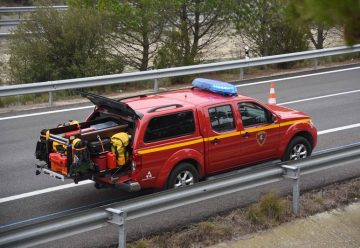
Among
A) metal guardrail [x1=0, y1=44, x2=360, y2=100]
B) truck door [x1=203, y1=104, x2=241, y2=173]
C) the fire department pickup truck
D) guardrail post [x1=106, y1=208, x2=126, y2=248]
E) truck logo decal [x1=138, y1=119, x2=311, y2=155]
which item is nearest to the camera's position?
guardrail post [x1=106, y1=208, x2=126, y2=248]

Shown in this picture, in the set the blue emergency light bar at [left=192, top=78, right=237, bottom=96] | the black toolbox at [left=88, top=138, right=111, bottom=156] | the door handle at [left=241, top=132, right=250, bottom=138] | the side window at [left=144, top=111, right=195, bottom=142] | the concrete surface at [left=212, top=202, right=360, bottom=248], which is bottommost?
the concrete surface at [left=212, top=202, right=360, bottom=248]

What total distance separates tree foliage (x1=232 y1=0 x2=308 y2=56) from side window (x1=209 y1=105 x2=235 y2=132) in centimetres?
1201

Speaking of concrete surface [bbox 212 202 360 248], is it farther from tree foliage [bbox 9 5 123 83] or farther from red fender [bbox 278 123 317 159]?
tree foliage [bbox 9 5 123 83]

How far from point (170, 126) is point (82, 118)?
6.41 m

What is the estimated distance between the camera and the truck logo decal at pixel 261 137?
10.5m

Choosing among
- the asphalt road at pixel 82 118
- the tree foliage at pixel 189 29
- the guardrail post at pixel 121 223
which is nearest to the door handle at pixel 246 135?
the asphalt road at pixel 82 118

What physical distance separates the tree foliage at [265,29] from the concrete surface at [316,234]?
1349 centimetres

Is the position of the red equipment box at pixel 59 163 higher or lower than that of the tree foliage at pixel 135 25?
lower

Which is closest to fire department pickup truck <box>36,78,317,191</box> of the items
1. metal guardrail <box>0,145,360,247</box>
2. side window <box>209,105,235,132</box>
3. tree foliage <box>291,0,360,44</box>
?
side window <box>209,105,235,132</box>

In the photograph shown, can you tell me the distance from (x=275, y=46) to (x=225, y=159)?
14345 millimetres

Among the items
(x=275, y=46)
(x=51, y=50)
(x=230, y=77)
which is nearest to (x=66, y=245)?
(x=51, y=50)

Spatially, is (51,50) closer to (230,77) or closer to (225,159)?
(230,77)

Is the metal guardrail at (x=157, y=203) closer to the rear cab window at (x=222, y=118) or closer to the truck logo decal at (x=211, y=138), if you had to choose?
the truck logo decal at (x=211, y=138)

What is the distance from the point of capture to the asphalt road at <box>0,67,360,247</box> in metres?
9.78
